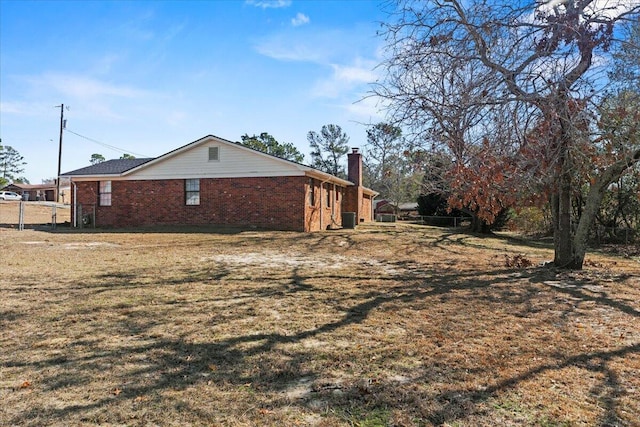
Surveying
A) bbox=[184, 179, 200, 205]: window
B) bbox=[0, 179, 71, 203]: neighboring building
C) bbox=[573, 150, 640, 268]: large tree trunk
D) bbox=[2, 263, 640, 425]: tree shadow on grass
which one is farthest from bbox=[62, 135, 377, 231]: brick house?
bbox=[0, 179, 71, 203]: neighboring building

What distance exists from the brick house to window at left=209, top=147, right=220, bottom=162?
45mm

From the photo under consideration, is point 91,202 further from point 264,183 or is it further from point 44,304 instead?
point 44,304

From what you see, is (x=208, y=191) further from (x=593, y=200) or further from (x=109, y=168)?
(x=593, y=200)

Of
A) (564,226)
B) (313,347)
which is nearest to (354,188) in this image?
(564,226)

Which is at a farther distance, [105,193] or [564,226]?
[105,193]

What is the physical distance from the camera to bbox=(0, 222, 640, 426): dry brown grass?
2.94m

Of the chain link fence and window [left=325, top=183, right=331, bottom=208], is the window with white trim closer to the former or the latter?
window [left=325, top=183, right=331, bottom=208]

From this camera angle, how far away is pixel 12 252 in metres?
10.6

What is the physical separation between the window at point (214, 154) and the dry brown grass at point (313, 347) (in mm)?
11326

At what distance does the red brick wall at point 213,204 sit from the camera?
60.7 ft

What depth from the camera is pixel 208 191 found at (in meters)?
19.5

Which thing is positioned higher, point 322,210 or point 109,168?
point 109,168

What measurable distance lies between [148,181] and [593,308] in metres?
19.1

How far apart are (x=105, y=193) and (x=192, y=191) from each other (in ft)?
17.5
